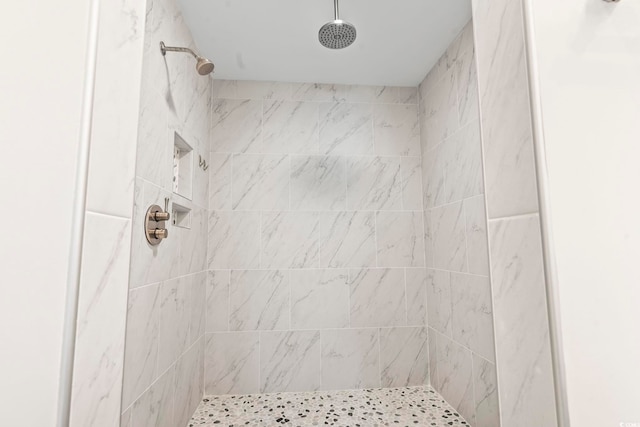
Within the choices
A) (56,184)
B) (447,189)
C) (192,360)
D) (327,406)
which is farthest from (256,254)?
(56,184)

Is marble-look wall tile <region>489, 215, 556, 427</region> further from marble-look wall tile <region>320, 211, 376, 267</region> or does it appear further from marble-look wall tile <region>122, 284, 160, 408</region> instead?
marble-look wall tile <region>320, 211, 376, 267</region>

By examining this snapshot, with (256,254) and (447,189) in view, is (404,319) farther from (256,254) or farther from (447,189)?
(256,254)

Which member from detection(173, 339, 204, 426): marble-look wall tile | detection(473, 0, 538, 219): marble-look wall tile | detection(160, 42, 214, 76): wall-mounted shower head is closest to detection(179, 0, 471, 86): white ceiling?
detection(160, 42, 214, 76): wall-mounted shower head

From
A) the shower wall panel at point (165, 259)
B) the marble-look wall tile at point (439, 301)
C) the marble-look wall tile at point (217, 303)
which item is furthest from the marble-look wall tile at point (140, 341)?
the marble-look wall tile at point (439, 301)

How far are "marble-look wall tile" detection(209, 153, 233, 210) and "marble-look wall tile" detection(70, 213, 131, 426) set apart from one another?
176 centimetres

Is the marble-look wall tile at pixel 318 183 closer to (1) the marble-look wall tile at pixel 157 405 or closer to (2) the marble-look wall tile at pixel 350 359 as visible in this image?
(2) the marble-look wall tile at pixel 350 359

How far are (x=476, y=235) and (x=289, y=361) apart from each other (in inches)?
55.9

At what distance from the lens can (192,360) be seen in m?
1.83

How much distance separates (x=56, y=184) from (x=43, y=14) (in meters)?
Answer: 0.17

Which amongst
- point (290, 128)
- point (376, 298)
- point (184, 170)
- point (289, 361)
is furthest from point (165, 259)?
point (376, 298)

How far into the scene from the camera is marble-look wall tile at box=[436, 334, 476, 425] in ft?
5.65

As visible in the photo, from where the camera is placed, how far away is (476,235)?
1687mm

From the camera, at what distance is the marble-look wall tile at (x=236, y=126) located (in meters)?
2.26

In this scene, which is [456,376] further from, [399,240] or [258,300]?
[258,300]
